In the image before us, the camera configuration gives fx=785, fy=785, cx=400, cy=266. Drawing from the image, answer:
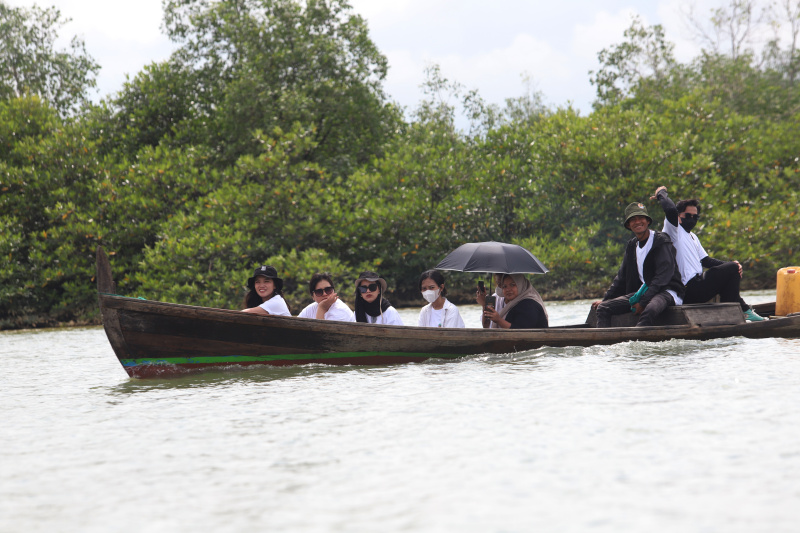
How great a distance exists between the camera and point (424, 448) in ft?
14.9

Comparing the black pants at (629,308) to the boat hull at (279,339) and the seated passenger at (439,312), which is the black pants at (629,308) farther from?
the seated passenger at (439,312)

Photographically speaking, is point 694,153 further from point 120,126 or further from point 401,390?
point 401,390

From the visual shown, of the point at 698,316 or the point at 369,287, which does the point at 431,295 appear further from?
the point at 698,316

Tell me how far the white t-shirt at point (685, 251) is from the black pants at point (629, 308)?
1.39 feet

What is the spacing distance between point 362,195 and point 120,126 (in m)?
7.09

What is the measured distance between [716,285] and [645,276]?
0.93 m

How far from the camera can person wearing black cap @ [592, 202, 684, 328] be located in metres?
7.76

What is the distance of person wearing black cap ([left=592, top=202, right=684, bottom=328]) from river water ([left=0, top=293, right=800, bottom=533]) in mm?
597

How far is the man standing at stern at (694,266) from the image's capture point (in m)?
8.09

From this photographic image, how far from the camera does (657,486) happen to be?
11.9 feet

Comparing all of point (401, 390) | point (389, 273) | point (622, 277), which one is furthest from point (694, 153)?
point (401, 390)

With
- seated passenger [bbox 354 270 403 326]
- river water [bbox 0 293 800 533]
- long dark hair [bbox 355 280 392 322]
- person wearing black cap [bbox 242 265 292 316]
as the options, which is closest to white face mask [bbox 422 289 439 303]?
seated passenger [bbox 354 270 403 326]

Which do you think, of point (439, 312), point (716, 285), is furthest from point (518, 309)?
point (716, 285)

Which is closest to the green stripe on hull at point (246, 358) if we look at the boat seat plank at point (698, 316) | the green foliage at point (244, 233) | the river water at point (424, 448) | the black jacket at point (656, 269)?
the river water at point (424, 448)
